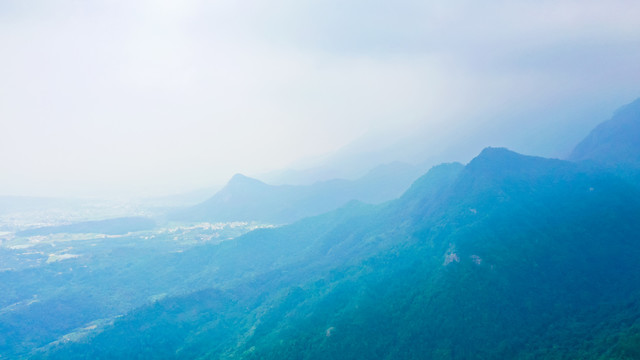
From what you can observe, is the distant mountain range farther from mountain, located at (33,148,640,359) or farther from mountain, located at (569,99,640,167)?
mountain, located at (569,99,640,167)

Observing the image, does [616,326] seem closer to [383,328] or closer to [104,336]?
[383,328]

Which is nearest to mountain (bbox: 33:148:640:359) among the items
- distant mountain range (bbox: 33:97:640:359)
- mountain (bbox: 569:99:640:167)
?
distant mountain range (bbox: 33:97:640:359)

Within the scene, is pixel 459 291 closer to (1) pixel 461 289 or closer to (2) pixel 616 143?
(1) pixel 461 289

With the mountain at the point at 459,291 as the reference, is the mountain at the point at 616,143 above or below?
above

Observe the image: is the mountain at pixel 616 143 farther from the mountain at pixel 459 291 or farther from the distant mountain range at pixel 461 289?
the mountain at pixel 459 291

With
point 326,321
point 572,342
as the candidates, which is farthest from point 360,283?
point 572,342

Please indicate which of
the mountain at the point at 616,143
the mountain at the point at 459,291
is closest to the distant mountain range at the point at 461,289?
the mountain at the point at 459,291
